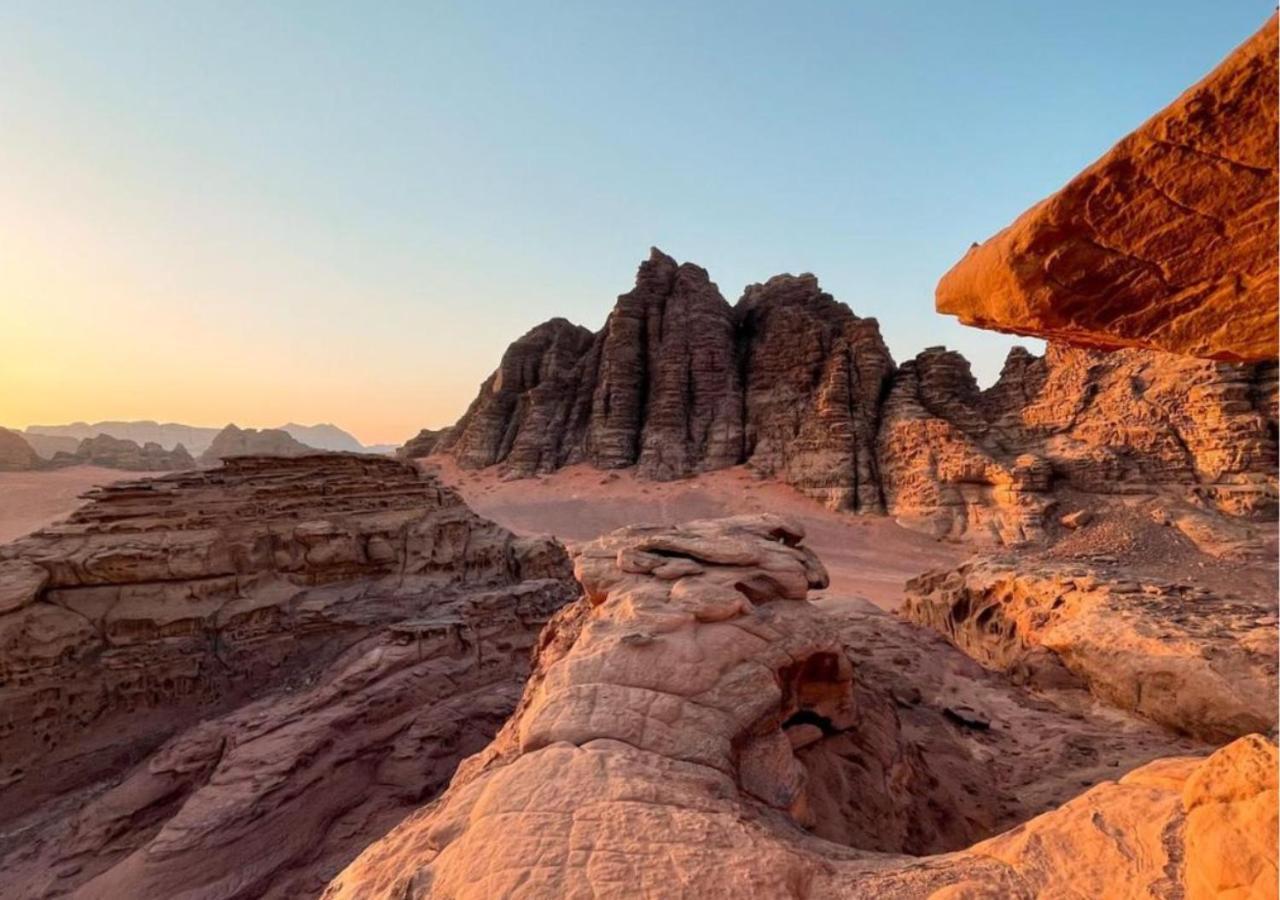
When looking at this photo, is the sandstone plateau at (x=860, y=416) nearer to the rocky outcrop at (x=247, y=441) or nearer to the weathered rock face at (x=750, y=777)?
the weathered rock face at (x=750, y=777)

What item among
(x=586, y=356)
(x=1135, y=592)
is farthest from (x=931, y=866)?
(x=586, y=356)

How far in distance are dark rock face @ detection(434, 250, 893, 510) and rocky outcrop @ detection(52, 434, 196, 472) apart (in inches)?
1085

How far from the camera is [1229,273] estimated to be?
2.45m

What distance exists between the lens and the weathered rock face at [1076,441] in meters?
16.4

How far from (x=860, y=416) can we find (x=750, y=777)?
932 inches

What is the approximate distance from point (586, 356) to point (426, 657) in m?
29.3

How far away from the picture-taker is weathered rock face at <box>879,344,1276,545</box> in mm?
16391

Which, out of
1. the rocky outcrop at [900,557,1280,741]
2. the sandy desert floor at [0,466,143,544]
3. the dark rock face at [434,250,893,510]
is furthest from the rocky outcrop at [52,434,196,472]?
the rocky outcrop at [900,557,1280,741]

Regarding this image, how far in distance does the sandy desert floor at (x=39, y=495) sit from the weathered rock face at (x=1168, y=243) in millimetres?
26975

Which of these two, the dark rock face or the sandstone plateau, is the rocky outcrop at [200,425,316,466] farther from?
the dark rock face

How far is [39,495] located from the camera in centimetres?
2820

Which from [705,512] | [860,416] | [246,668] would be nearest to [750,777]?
[246,668]

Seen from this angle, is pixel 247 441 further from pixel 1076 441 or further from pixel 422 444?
pixel 1076 441

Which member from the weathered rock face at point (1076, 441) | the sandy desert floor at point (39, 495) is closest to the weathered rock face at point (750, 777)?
the weathered rock face at point (1076, 441)
